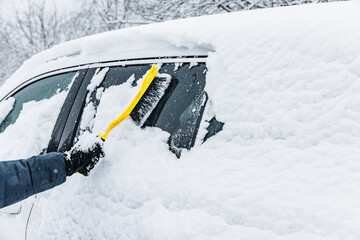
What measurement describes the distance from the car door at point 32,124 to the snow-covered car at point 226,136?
12 centimetres

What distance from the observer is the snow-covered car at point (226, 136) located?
2.85 feet

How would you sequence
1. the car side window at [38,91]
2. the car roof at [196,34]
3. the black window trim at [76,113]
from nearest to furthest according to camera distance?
the car roof at [196,34], the black window trim at [76,113], the car side window at [38,91]

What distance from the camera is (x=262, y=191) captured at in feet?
2.98

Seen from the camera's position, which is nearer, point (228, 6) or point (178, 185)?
point (178, 185)

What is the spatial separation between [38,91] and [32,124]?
0.97 feet

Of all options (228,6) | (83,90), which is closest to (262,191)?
(83,90)

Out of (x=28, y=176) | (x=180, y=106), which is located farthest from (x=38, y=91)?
(x=180, y=106)

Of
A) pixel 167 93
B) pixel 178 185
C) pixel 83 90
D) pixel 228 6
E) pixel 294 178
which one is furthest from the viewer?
pixel 228 6

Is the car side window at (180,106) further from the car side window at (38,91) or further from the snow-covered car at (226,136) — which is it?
the car side window at (38,91)

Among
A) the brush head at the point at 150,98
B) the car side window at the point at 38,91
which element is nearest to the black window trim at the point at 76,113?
the car side window at the point at 38,91

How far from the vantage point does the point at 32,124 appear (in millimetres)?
1852

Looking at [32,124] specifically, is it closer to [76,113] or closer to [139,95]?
[76,113]

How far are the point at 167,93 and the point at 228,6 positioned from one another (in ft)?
20.4

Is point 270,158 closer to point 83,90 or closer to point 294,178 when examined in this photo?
point 294,178
